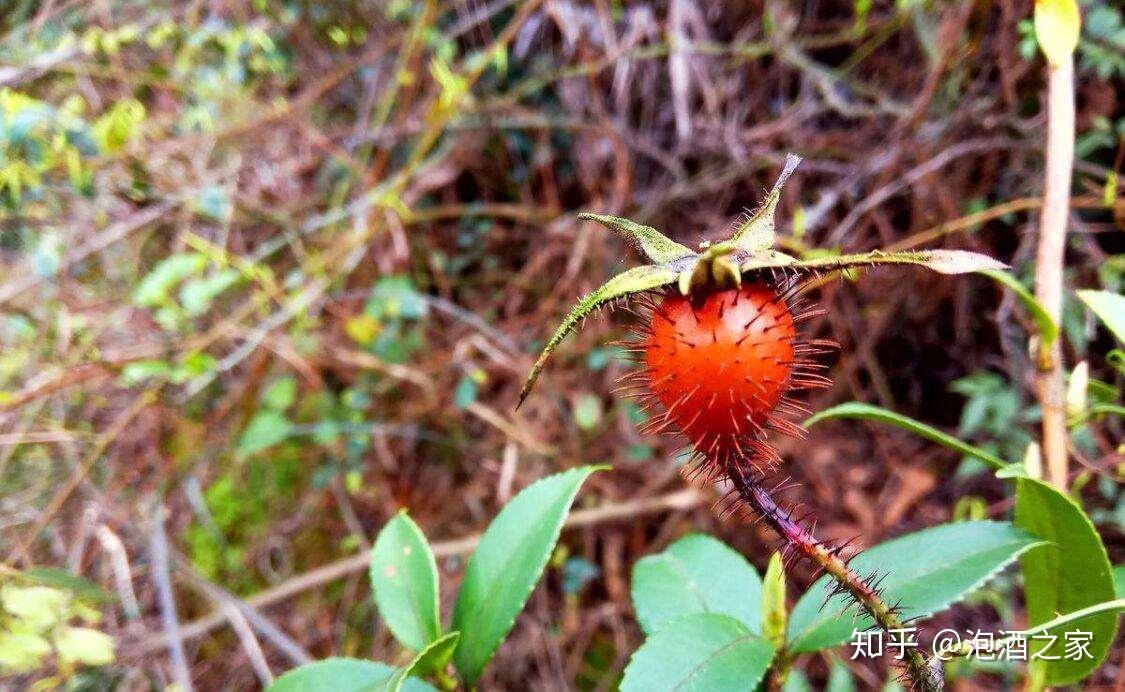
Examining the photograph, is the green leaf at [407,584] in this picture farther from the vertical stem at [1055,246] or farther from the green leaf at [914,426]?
the vertical stem at [1055,246]

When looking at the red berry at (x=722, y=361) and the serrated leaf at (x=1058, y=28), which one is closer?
the red berry at (x=722, y=361)

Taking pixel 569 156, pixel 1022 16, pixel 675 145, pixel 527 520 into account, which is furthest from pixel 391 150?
pixel 527 520

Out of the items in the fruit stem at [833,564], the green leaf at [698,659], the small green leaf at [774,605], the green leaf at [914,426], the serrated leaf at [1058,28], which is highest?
the serrated leaf at [1058,28]

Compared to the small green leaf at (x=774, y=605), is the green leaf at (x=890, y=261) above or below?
above

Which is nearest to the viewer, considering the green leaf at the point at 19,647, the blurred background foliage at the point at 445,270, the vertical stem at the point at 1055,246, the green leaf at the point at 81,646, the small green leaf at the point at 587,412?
the vertical stem at the point at 1055,246

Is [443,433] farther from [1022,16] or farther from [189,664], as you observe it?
[1022,16]

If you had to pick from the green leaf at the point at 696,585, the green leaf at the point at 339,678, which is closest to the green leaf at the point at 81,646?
the green leaf at the point at 339,678
